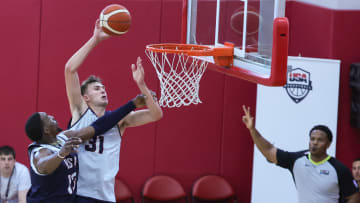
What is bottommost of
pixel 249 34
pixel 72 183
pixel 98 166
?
pixel 72 183

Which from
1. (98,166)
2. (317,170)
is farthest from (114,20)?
(317,170)

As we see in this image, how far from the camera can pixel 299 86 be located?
23.6 ft

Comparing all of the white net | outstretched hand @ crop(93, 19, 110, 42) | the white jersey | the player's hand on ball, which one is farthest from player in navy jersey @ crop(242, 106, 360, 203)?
outstretched hand @ crop(93, 19, 110, 42)

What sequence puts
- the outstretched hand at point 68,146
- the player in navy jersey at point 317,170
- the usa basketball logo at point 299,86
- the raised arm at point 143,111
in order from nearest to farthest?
the outstretched hand at point 68,146
the raised arm at point 143,111
the player in navy jersey at point 317,170
the usa basketball logo at point 299,86

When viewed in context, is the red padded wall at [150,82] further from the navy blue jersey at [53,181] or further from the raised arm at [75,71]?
the navy blue jersey at [53,181]

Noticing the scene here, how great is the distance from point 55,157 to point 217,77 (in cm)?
363

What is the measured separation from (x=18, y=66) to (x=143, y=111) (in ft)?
8.10

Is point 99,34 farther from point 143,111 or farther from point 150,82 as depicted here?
point 150,82

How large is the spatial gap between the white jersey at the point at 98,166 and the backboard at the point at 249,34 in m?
1.20

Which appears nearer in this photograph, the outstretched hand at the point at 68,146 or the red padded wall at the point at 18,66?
the outstretched hand at the point at 68,146

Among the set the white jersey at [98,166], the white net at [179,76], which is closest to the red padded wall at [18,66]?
the white net at [179,76]

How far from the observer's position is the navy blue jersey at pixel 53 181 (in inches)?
178

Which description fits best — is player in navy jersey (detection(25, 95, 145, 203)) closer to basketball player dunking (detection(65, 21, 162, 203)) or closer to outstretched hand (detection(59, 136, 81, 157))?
outstretched hand (detection(59, 136, 81, 157))

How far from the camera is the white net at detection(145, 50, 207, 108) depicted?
5.99 metres
